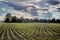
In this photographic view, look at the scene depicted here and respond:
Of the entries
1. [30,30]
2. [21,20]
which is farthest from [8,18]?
[30,30]

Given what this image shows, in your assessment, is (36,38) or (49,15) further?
(49,15)

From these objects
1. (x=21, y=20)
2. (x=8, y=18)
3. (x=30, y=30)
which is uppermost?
(x=8, y=18)

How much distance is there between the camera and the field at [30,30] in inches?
448

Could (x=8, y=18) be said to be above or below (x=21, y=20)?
above

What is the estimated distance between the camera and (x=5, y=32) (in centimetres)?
1170

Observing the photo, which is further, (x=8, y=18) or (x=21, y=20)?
(x=21, y=20)

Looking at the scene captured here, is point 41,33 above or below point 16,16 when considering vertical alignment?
below

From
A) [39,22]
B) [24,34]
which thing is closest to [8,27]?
[24,34]

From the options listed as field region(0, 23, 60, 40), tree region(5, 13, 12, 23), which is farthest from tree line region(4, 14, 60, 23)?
field region(0, 23, 60, 40)

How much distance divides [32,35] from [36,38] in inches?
22.4

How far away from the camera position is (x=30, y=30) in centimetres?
1205

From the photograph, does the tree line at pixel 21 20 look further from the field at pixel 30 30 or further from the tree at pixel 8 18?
the field at pixel 30 30

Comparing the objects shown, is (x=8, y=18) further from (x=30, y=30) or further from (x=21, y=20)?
(x=30, y=30)

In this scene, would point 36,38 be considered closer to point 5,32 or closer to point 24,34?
point 24,34
